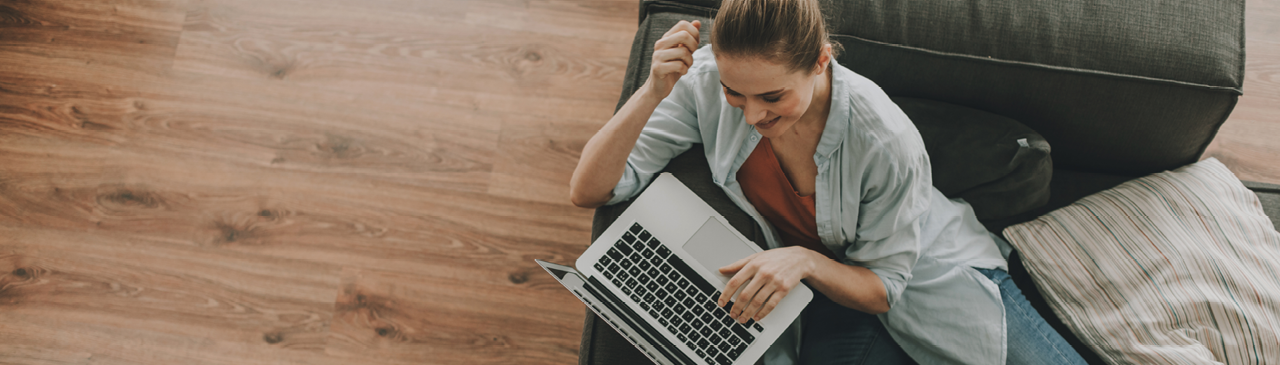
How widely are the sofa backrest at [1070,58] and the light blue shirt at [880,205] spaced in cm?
18

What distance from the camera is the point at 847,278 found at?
42.4 inches

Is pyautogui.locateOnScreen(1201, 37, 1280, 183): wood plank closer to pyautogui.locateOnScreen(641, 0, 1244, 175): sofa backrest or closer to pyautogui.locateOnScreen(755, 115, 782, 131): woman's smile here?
pyautogui.locateOnScreen(641, 0, 1244, 175): sofa backrest

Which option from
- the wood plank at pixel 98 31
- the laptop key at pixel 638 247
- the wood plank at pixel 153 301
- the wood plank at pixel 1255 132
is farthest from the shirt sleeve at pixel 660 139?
the wood plank at pixel 98 31

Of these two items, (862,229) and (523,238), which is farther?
(523,238)

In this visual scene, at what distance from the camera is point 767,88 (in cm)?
84

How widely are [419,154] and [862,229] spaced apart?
48.8 inches

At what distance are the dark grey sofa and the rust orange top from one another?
0.20 feet

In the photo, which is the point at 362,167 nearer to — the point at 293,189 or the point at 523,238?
the point at 293,189

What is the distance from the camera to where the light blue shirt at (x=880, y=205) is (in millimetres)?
1006

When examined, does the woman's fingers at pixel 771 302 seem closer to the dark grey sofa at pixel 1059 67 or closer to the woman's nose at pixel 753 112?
the dark grey sofa at pixel 1059 67

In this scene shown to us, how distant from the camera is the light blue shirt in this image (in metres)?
1.01

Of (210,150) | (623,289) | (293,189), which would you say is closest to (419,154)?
(293,189)

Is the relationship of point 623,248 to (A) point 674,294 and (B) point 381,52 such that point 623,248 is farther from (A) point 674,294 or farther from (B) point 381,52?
(B) point 381,52

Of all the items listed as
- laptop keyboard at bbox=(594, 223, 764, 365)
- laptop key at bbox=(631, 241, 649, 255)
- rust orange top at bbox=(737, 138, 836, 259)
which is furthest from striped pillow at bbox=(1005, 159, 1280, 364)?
laptop key at bbox=(631, 241, 649, 255)
